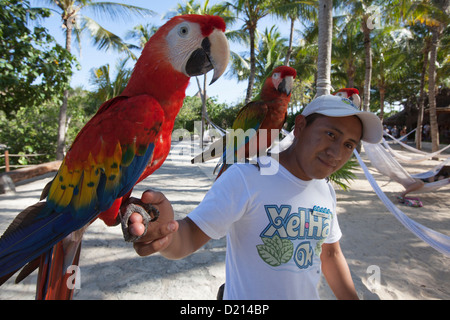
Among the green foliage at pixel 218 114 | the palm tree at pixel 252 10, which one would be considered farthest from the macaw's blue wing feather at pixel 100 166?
the green foliage at pixel 218 114

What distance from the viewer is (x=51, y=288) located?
2.92ft

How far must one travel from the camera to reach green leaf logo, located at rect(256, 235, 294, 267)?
2.80ft

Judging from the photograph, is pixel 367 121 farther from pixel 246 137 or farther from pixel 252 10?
pixel 252 10

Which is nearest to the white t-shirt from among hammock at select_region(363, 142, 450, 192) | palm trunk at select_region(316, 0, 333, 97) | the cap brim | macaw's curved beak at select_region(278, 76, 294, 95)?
the cap brim

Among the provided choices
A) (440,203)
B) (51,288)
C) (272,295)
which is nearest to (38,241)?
(51,288)

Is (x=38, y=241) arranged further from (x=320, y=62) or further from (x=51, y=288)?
(x=320, y=62)

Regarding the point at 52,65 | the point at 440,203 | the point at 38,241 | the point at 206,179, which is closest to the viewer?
the point at 38,241

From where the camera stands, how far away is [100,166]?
0.85 metres

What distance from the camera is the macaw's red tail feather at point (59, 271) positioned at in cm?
88

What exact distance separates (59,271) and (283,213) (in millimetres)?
839

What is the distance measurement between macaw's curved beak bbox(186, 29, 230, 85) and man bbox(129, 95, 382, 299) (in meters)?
0.39

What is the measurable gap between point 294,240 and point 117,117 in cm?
74

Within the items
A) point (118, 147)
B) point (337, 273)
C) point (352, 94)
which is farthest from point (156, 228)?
point (352, 94)

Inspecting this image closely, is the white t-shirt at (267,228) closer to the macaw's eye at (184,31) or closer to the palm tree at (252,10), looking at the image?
the macaw's eye at (184,31)
